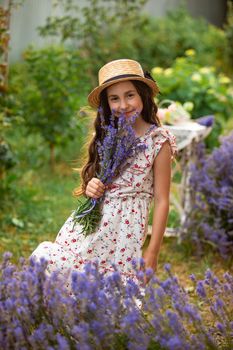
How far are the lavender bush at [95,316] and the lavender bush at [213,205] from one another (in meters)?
2.19

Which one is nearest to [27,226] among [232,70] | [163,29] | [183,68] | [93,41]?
[183,68]

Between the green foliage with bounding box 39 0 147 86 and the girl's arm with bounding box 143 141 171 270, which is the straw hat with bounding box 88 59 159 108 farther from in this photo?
the green foliage with bounding box 39 0 147 86

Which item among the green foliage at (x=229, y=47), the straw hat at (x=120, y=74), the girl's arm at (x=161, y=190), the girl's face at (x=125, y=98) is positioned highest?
the green foliage at (x=229, y=47)

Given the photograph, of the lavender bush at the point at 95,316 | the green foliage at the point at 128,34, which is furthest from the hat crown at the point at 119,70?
the green foliage at the point at 128,34

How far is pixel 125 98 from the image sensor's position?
2.78 meters

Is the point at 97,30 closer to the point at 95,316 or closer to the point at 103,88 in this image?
the point at 103,88

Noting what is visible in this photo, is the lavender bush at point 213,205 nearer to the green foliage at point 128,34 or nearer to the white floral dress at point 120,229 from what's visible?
the white floral dress at point 120,229

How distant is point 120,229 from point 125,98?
0.54 m

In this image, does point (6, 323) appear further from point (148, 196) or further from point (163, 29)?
point (163, 29)

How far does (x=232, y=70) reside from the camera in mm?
15055

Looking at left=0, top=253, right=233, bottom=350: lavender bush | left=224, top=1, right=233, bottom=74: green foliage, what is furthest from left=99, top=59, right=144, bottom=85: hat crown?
left=224, top=1, right=233, bottom=74: green foliage

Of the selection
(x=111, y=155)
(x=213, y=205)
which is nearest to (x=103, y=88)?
(x=111, y=155)

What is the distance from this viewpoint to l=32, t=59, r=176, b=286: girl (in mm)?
2721

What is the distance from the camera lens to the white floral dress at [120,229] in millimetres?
2719
